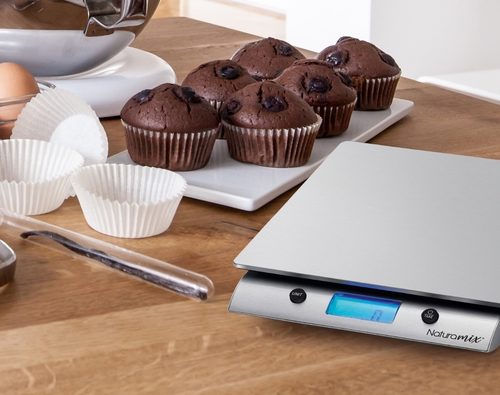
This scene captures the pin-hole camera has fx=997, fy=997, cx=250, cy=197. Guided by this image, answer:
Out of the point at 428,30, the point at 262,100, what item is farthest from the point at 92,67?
the point at 428,30

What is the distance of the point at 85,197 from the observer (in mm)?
838

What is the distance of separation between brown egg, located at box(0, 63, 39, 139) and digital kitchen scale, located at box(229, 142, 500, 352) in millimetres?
352

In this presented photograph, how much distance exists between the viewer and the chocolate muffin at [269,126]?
1.00 m

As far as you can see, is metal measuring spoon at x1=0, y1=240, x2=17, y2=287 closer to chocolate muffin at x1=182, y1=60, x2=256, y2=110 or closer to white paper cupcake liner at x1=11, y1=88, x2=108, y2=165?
white paper cupcake liner at x1=11, y1=88, x2=108, y2=165

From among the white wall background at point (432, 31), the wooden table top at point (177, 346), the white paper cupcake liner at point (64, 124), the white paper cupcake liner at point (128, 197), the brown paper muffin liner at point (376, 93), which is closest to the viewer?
the wooden table top at point (177, 346)

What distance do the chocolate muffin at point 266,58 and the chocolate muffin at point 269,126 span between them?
0.18 metres

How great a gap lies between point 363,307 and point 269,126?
38cm

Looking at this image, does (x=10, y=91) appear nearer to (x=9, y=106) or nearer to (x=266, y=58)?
(x=9, y=106)

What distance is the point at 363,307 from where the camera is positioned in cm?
66

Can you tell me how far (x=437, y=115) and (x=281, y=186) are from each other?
1.30ft

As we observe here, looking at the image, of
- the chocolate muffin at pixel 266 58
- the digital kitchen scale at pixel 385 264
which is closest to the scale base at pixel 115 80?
the chocolate muffin at pixel 266 58

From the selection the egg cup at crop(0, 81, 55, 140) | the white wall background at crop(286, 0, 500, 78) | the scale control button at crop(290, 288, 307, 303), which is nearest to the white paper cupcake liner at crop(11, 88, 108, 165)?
the egg cup at crop(0, 81, 55, 140)

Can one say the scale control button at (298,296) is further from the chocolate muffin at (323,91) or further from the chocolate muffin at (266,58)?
the chocolate muffin at (266,58)

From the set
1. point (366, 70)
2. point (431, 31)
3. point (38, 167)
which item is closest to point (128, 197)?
point (38, 167)
